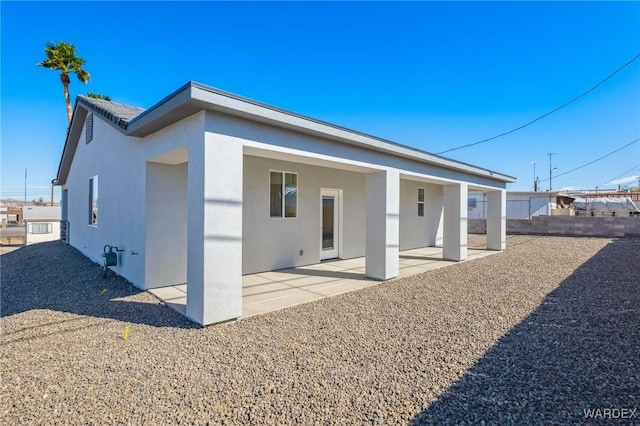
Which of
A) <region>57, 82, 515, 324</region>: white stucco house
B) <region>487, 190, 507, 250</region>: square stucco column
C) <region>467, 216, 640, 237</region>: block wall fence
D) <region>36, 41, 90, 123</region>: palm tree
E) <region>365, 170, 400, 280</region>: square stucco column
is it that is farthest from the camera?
<region>36, 41, 90, 123</region>: palm tree

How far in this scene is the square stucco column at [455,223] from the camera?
9836 millimetres

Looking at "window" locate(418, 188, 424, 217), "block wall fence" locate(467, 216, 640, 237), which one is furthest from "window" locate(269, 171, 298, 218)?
"block wall fence" locate(467, 216, 640, 237)

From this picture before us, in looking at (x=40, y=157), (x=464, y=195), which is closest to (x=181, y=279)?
(x=464, y=195)

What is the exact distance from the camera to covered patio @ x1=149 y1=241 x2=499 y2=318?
17.4 ft

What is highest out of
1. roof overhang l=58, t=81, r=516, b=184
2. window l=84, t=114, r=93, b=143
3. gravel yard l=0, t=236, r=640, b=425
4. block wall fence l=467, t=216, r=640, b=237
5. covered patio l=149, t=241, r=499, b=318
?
window l=84, t=114, r=93, b=143

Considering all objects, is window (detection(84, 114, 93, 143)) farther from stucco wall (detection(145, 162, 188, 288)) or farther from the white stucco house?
stucco wall (detection(145, 162, 188, 288))

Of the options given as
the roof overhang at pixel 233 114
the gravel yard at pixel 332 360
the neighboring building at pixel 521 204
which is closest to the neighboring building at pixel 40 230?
the gravel yard at pixel 332 360

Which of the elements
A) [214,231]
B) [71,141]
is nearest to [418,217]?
[214,231]

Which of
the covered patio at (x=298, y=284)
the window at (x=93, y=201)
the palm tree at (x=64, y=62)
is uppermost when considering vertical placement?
the palm tree at (x=64, y=62)

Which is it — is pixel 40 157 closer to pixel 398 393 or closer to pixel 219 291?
pixel 219 291

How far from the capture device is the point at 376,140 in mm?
6648

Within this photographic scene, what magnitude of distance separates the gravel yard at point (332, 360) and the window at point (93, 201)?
360 cm

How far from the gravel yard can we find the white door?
11.0ft

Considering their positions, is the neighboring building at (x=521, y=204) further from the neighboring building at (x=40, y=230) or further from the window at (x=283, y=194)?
the neighboring building at (x=40, y=230)
